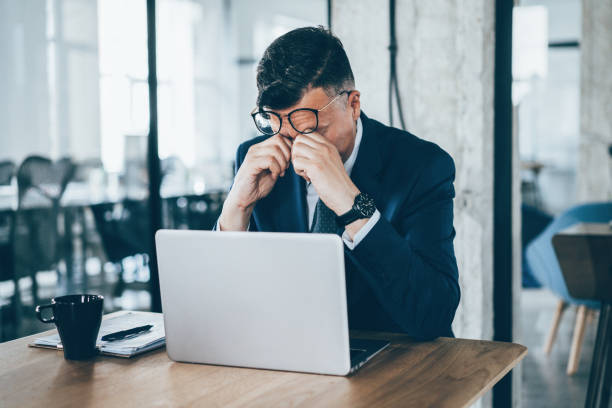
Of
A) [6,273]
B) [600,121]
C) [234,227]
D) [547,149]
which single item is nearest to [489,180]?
[234,227]

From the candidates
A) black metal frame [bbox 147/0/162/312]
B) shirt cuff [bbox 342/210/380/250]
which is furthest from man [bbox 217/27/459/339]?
black metal frame [bbox 147/0/162/312]

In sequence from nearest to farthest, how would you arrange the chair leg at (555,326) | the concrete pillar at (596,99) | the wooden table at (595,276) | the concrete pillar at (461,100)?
the concrete pillar at (461,100) < the wooden table at (595,276) < the chair leg at (555,326) < the concrete pillar at (596,99)

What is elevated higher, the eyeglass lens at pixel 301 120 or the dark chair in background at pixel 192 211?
the eyeglass lens at pixel 301 120

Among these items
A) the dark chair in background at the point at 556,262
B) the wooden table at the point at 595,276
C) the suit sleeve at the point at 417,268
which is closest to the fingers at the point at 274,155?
the suit sleeve at the point at 417,268

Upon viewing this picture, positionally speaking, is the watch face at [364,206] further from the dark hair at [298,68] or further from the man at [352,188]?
the dark hair at [298,68]

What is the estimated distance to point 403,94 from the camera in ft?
7.40

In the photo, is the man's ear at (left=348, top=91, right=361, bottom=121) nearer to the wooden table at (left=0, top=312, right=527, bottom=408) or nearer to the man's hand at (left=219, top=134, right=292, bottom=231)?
the man's hand at (left=219, top=134, right=292, bottom=231)

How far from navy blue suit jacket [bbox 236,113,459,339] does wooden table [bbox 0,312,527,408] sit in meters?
0.12

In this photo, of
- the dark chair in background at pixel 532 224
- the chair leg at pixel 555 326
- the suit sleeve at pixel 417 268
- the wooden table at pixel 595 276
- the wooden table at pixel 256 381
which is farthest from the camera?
the dark chair in background at pixel 532 224

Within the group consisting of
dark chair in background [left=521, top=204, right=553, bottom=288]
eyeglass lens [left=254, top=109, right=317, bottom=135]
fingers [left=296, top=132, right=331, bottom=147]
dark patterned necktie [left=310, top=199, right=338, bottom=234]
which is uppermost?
eyeglass lens [left=254, top=109, right=317, bottom=135]

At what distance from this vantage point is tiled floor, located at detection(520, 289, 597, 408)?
10.4ft

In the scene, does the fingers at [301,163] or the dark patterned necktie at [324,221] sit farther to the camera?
the dark patterned necktie at [324,221]

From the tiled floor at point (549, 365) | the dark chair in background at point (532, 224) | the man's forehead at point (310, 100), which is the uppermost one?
the man's forehead at point (310, 100)

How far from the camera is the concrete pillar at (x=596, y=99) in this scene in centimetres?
637
